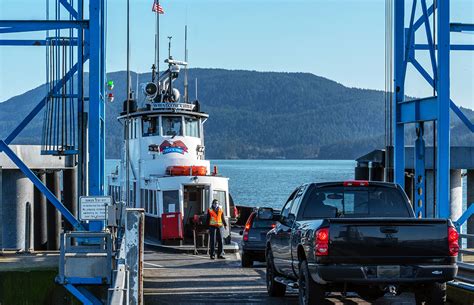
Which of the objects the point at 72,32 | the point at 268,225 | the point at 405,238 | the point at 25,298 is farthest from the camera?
the point at 268,225

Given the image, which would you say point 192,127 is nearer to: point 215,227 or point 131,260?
Result: point 215,227

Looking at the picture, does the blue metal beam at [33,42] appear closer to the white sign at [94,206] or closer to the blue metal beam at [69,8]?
the blue metal beam at [69,8]

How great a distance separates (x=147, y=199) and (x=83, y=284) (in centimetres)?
1805

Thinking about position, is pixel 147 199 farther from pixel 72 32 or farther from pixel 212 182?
pixel 72 32

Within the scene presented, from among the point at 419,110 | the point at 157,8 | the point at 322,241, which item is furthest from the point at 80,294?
the point at 157,8

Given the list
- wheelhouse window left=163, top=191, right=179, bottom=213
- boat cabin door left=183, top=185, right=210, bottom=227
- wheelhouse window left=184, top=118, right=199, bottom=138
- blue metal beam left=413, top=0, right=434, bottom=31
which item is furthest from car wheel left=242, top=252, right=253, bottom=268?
wheelhouse window left=184, top=118, right=199, bottom=138

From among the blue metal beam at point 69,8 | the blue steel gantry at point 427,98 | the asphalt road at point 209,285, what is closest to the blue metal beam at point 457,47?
the blue steel gantry at point 427,98

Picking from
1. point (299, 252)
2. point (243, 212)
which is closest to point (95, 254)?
point (299, 252)

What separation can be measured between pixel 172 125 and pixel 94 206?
58.4 ft

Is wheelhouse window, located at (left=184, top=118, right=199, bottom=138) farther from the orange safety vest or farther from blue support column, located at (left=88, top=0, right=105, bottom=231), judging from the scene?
blue support column, located at (left=88, top=0, right=105, bottom=231)

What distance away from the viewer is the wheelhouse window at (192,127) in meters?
34.9

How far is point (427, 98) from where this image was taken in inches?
715

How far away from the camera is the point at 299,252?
13.7m

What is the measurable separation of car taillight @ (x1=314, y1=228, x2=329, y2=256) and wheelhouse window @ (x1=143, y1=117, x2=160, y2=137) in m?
22.2
